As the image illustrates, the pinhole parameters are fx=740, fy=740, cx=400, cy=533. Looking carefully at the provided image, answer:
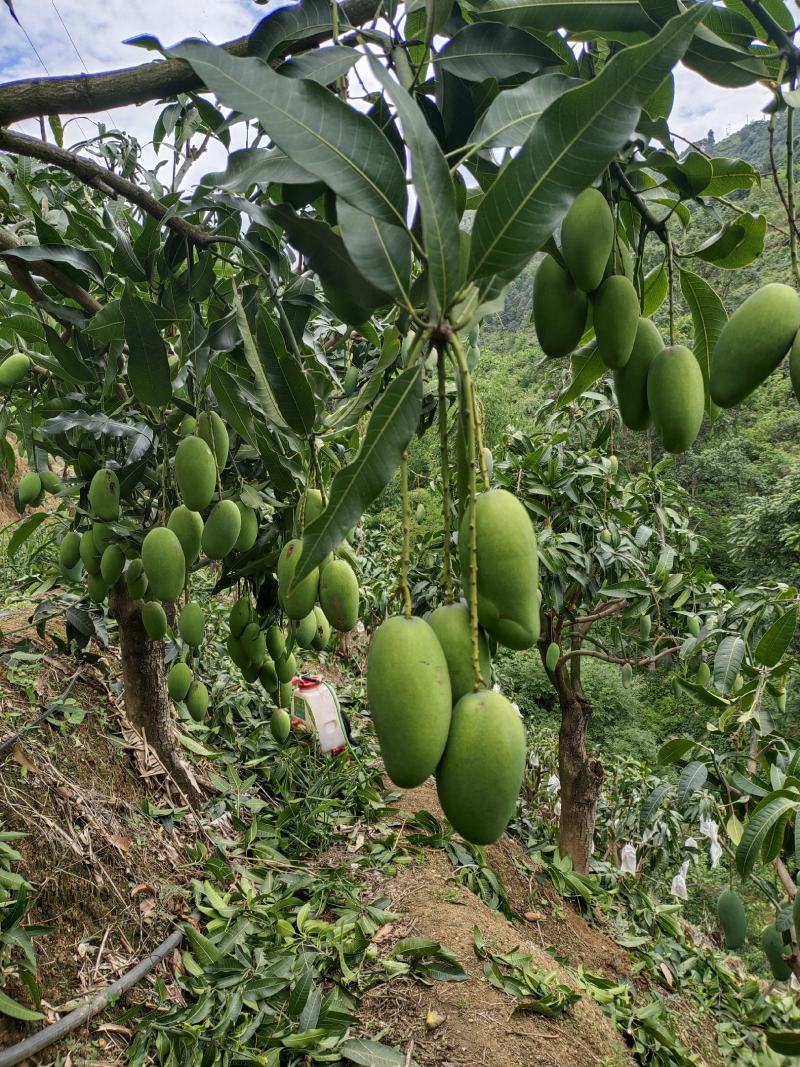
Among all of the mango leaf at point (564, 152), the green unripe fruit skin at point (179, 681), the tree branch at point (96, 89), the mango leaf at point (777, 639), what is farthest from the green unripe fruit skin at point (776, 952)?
the tree branch at point (96, 89)

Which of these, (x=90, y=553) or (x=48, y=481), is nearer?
(x=90, y=553)

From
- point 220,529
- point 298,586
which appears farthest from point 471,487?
point 220,529

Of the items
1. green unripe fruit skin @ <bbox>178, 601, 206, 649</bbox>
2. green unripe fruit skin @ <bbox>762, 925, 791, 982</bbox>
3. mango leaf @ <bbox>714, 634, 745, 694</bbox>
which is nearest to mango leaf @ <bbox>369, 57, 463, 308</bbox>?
green unripe fruit skin @ <bbox>178, 601, 206, 649</bbox>

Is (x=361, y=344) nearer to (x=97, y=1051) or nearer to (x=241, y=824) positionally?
(x=241, y=824)

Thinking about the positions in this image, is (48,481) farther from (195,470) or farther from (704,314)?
(704,314)

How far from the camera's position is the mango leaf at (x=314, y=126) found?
18.0 inches

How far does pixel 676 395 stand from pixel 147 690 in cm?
202

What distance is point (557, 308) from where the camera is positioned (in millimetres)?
606

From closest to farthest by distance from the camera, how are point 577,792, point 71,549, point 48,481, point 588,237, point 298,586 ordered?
point 588,237 < point 298,586 < point 71,549 < point 48,481 < point 577,792

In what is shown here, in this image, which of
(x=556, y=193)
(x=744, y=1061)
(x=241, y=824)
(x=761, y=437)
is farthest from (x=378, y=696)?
(x=761, y=437)

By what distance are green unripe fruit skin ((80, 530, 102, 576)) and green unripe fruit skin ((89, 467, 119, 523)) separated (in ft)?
0.52

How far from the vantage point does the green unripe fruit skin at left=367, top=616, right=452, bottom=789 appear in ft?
1.58

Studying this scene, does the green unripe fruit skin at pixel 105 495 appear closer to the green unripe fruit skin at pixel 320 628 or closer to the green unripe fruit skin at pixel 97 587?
the green unripe fruit skin at pixel 97 587

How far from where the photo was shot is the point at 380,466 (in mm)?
491
